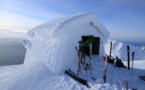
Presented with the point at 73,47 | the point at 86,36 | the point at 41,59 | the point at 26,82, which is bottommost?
the point at 26,82

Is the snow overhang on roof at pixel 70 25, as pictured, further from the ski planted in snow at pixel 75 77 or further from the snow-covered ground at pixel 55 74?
the ski planted in snow at pixel 75 77

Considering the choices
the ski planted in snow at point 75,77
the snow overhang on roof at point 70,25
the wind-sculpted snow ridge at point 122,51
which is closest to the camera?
the ski planted in snow at point 75,77

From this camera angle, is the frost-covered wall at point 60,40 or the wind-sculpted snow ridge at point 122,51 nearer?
the frost-covered wall at point 60,40

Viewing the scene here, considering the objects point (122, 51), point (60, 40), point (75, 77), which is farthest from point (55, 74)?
point (122, 51)

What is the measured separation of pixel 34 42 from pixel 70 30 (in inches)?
150

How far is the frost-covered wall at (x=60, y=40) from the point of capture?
37.3ft

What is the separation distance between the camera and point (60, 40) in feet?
38.0

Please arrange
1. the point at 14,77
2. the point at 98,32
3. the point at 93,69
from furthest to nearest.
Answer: the point at 98,32
the point at 93,69
the point at 14,77

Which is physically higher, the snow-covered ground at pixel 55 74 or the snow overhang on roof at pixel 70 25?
the snow overhang on roof at pixel 70 25

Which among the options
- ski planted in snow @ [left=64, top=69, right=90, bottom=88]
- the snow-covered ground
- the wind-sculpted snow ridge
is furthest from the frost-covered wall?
the wind-sculpted snow ridge

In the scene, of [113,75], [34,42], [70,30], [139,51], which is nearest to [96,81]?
[113,75]

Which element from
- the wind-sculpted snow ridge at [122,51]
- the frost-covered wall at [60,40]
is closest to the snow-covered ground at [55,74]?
the frost-covered wall at [60,40]

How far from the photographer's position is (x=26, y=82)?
10.4 metres

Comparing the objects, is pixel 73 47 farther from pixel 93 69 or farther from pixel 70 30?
pixel 93 69
